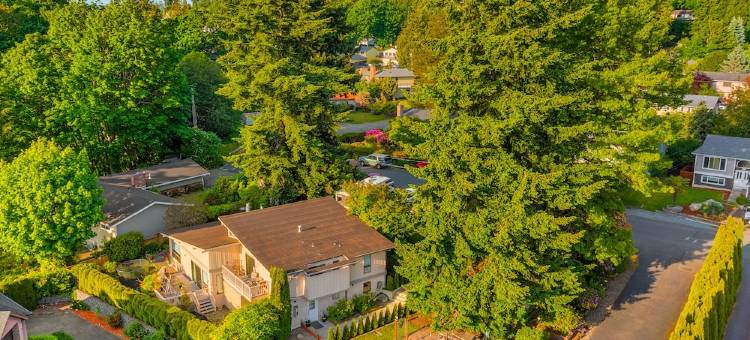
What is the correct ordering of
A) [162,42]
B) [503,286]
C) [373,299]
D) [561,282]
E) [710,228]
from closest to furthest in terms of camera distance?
1. [503,286]
2. [561,282]
3. [373,299]
4. [710,228]
5. [162,42]

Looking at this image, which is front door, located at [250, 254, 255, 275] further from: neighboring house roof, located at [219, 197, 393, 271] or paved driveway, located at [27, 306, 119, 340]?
paved driveway, located at [27, 306, 119, 340]

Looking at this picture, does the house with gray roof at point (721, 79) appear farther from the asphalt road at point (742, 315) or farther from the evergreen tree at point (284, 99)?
the evergreen tree at point (284, 99)

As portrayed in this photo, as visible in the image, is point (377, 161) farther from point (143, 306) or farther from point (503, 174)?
point (143, 306)

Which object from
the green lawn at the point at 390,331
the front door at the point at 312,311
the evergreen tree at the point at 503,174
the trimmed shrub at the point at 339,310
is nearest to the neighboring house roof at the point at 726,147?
the evergreen tree at the point at 503,174

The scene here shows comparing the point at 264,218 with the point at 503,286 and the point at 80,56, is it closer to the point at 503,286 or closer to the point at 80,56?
the point at 503,286

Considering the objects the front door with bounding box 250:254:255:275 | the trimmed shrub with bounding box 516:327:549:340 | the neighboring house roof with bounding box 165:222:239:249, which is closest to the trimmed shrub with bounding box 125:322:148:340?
the neighboring house roof with bounding box 165:222:239:249

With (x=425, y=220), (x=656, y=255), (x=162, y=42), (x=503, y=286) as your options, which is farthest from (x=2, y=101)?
(x=656, y=255)
